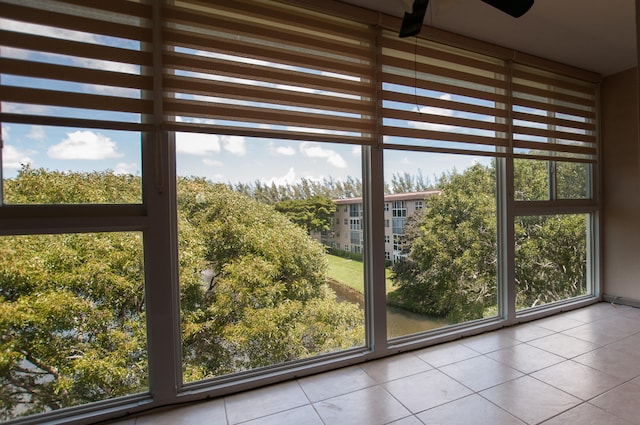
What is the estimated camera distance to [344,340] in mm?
2361

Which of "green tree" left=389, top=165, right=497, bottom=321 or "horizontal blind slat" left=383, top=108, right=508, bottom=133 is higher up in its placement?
"horizontal blind slat" left=383, top=108, right=508, bottom=133

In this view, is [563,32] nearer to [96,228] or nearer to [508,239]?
[508,239]

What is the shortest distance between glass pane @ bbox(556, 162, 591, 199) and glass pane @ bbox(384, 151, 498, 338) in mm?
1010

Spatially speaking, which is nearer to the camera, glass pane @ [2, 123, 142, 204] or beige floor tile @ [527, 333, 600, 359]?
glass pane @ [2, 123, 142, 204]

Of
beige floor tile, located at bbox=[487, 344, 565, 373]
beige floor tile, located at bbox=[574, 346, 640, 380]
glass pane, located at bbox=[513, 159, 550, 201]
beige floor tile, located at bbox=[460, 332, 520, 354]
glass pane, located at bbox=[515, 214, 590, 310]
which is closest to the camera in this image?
beige floor tile, located at bbox=[574, 346, 640, 380]

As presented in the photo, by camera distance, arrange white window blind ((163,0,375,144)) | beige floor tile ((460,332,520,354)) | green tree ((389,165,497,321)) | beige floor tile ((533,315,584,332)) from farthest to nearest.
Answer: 1. beige floor tile ((533,315,584,332))
2. green tree ((389,165,497,321))
3. beige floor tile ((460,332,520,354))
4. white window blind ((163,0,375,144))

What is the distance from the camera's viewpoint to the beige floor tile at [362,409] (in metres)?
1.64

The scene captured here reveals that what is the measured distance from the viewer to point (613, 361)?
218 cm

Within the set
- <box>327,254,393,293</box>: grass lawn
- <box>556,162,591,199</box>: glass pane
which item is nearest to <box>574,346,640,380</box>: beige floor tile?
<box>327,254,393,293</box>: grass lawn

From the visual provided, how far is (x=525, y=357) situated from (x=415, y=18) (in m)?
2.41

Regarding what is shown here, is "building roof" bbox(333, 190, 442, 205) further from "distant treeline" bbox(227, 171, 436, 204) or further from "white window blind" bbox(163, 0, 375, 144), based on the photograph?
"white window blind" bbox(163, 0, 375, 144)

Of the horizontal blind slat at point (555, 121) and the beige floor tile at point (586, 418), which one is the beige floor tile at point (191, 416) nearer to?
the beige floor tile at point (586, 418)

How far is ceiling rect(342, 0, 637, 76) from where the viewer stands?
2184 millimetres

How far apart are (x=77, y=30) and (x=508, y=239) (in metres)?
3.45
